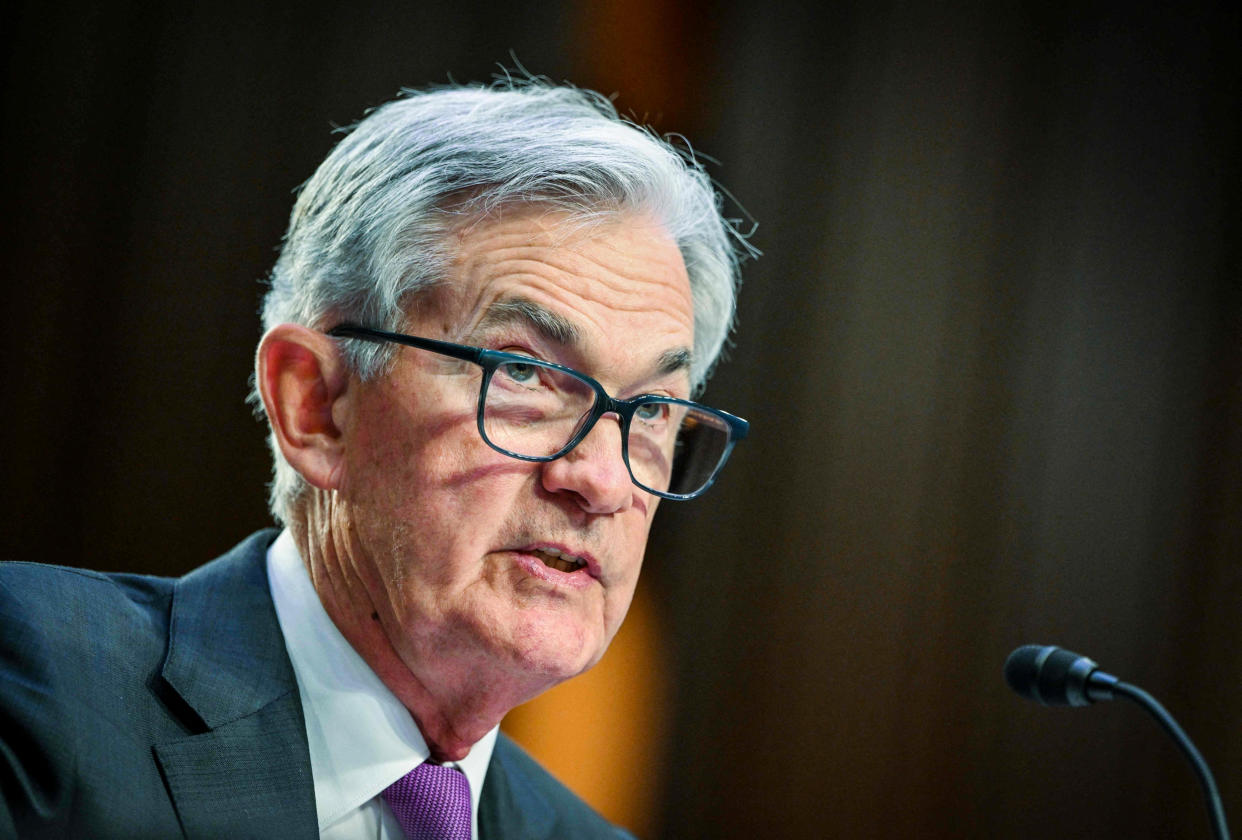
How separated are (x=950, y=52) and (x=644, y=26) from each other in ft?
2.69

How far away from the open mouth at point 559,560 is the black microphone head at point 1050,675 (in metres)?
0.60

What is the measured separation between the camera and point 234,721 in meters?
1.34

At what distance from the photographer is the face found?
1427 millimetres

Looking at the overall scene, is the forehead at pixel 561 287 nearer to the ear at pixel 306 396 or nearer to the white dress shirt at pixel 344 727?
the ear at pixel 306 396

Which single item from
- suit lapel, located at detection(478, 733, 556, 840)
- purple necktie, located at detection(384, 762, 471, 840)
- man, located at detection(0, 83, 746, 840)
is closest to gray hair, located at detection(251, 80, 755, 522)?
man, located at detection(0, 83, 746, 840)

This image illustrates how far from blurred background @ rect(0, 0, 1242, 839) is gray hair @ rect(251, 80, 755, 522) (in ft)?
2.06

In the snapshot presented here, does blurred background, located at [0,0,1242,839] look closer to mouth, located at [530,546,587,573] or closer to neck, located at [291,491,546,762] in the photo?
neck, located at [291,491,546,762]

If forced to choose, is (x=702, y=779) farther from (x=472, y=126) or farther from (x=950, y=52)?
(x=950, y=52)

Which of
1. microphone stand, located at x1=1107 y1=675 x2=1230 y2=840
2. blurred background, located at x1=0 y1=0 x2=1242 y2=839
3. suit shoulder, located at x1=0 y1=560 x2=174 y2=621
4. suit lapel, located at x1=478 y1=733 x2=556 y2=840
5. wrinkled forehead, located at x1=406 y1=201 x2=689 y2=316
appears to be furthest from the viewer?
blurred background, located at x1=0 y1=0 x2=1242 y2=839

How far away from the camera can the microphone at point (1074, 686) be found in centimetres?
141

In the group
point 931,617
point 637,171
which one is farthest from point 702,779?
point 637,171

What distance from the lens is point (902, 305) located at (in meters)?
2.69

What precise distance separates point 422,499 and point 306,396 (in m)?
0.28

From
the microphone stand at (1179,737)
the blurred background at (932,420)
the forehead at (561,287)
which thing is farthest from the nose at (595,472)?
the blurred background at (932,420)
